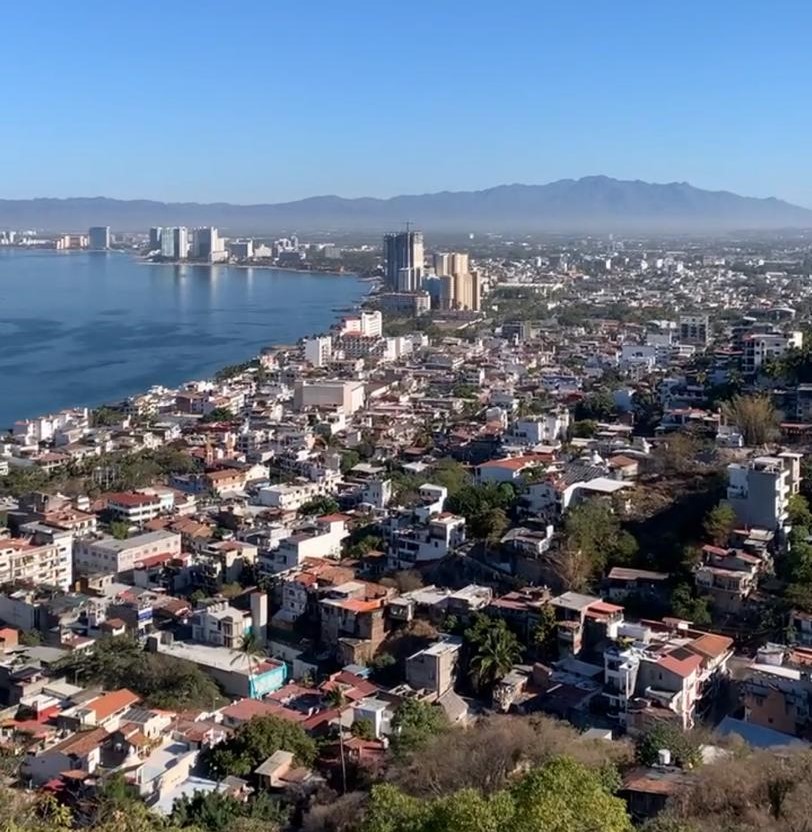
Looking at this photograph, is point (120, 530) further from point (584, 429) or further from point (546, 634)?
point (584, 429)

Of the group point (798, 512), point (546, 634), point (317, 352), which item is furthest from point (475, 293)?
point (546, 634)

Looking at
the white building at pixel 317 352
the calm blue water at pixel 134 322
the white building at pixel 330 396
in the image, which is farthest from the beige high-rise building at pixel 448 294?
the white building at pixel 330 396

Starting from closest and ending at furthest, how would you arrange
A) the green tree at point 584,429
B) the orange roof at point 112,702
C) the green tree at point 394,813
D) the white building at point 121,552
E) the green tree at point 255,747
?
the green tree at point 394,813 < the green tree at point 255,747 < the orange roof at point 112,702 < the white building at point 121,552 < the green tree at point 584,429

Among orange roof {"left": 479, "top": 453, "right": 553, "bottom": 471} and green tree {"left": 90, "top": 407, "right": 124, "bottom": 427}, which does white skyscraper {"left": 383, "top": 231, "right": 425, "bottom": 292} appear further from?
orange roof {"left": 479, "top": 453, "right": 553, "bottom": 471}

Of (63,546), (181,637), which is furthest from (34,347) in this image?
(181,637)

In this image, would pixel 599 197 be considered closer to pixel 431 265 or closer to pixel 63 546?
pixel 431 265

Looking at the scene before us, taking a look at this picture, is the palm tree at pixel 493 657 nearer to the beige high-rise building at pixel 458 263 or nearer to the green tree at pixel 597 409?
the green tree at pixel 597 409

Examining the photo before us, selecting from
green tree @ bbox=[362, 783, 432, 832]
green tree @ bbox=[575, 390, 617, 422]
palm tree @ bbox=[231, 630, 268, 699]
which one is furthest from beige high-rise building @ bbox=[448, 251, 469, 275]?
green tree @ bbox=[362, 783, 432, 832]
